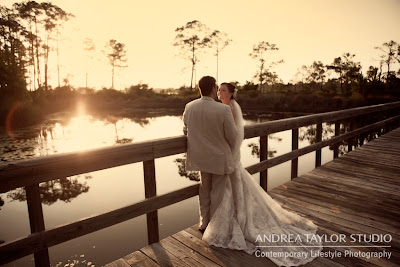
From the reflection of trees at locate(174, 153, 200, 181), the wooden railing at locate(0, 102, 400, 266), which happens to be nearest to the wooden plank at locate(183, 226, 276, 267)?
the wooden railing at locate(0, 102, 400, 266)

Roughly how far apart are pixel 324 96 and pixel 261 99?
762 cm

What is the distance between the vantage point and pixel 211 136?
252 cm

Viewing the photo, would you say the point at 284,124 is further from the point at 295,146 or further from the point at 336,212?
the point at 336,212

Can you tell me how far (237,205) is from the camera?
2639mm

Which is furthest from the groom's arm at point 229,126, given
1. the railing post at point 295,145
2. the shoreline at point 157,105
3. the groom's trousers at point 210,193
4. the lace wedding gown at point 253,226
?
the shoreline at point 157,105

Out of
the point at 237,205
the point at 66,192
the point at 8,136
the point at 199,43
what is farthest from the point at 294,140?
the point at 199,43

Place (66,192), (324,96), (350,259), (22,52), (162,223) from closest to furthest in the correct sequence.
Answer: (350,259) → (162,223) → (66,192) → (324,96) → (22,52)

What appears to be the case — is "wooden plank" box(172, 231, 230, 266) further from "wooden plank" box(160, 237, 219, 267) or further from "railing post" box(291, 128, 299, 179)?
"railing post" box(291, 128, 299, 179)

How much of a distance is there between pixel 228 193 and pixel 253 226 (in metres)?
0.41

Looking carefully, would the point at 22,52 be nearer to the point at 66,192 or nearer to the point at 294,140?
the point at 66,192

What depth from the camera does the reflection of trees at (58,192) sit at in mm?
8250

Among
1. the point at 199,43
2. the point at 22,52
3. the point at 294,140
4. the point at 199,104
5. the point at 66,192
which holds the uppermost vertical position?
the point at 199,43

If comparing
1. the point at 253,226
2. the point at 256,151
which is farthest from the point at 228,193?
the point at 256,151

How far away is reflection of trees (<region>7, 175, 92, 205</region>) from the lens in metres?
8.25
